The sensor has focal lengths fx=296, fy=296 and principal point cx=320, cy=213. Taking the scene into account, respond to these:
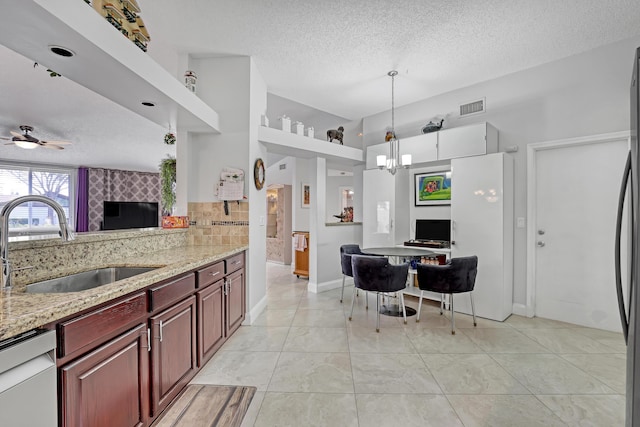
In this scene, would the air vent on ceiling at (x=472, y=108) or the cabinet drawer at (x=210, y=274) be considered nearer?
the cabinet drawer at (x=210, y=274)

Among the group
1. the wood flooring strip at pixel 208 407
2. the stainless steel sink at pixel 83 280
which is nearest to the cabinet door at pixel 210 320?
the wood flooring strip at pixel 208 407

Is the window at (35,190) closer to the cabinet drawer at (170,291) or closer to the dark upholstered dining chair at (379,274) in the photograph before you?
the cabinet drawer at (170,291)

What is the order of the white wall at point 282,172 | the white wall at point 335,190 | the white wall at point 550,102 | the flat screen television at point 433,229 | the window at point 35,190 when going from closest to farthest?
the white wall at point 550,102 < the flat screen television at point 433,229 < the window at point 35,190 < the white wall at point 282,172 < the white wall at point 335,190

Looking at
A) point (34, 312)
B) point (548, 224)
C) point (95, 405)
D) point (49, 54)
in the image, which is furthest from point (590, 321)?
point (49, 54)

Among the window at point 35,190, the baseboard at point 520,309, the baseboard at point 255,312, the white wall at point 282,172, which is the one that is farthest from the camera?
the white wall at point 282,172

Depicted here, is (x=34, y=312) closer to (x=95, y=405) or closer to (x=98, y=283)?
(x=95, y=405)

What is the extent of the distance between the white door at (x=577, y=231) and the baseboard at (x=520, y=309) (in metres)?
0.14

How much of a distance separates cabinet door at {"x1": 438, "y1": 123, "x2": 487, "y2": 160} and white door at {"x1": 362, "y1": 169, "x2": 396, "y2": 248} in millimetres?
854

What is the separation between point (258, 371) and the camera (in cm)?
236

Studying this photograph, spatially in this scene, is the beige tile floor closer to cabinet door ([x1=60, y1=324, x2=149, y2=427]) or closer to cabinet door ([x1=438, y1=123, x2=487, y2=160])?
cabinet door ([x1=60, y1=324, x2=149, y2=427])

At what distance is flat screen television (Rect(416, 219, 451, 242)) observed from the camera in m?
4.17

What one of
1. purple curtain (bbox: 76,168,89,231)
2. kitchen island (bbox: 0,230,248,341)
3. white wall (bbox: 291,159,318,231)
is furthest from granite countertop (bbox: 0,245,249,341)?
purple curtain (bbox: 76,168,89,231)

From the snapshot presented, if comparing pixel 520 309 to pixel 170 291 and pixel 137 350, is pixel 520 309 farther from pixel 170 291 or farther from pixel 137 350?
pixel 137 350

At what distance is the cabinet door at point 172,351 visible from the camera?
1.69m
